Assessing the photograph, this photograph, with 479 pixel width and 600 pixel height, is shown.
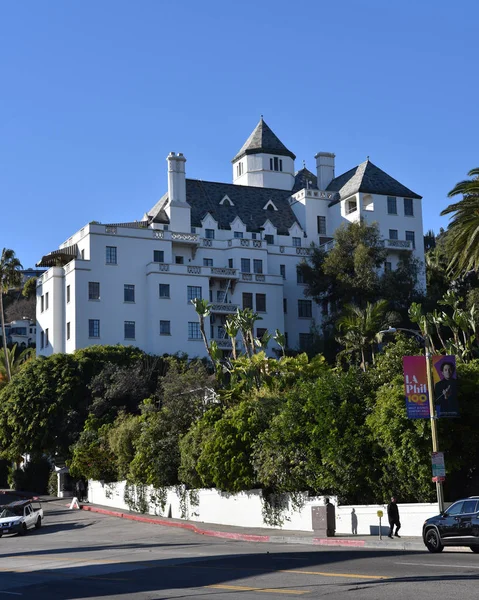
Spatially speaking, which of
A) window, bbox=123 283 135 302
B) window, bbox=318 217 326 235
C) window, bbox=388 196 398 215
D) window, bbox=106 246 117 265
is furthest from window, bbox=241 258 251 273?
window, bbox=388 196 398 215

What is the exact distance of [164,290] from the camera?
253 feet

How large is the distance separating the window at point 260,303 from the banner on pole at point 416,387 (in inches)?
2063

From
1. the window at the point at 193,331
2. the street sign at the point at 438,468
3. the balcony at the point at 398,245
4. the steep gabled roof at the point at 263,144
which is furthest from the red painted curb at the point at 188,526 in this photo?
the steep gabled roof at the point at 263,144

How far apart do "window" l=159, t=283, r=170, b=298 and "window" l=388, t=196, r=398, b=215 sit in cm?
2500

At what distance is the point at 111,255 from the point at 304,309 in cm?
1956

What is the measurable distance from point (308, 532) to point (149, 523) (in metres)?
11.1

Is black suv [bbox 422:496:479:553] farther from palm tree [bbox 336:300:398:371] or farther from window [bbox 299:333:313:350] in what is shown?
window [bbox 299:333:313:350]

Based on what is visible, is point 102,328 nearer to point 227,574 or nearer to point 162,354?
point 162,354

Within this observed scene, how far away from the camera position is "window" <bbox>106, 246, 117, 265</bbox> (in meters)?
77.1

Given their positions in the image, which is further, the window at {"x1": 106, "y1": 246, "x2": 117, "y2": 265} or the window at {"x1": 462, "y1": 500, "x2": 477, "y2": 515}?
the window at {"x1": 106, "y1": 246, "x2": 117, "y2": 265}

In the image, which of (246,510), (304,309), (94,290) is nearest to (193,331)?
(94,290)

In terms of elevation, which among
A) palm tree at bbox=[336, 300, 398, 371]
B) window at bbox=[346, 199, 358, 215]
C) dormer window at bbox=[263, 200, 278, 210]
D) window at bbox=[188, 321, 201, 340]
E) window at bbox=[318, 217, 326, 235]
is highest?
dormer window at bbox=[263, 200, 278, 210]

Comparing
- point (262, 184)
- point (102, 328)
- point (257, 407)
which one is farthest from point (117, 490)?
point (262, 184)

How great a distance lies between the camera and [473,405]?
1237 inches
